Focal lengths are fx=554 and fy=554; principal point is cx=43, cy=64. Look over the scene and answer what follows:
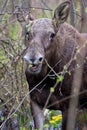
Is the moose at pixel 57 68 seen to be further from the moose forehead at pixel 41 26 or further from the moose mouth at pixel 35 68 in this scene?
the moose mouth at pixel 35 68

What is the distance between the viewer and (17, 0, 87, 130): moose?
8594 mm

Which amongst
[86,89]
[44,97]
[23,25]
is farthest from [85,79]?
[23,25]

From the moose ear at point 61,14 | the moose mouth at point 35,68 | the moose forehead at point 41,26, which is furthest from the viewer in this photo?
the moose ear at point 61,14

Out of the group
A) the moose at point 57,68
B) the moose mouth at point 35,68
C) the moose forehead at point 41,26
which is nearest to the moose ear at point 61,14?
the moose at point 57,68

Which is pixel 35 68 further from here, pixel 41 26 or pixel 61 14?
pixel 61 14

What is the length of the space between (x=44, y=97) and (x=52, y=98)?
0.13m

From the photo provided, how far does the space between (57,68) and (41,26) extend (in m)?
0.76

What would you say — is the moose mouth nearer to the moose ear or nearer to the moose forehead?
the moose forehead

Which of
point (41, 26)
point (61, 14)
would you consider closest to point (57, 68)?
point (41, 26)

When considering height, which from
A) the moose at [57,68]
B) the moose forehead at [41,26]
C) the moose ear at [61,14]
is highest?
the moose ear at [61,14]

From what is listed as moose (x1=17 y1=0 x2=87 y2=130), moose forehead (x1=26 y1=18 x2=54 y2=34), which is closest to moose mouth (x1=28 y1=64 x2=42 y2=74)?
moose (x1=17 y1=0 x2=87 y2=130)

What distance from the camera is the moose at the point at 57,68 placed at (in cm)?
859

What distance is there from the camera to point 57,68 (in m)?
8.92

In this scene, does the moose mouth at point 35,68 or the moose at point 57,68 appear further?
the moose at point 57,68
